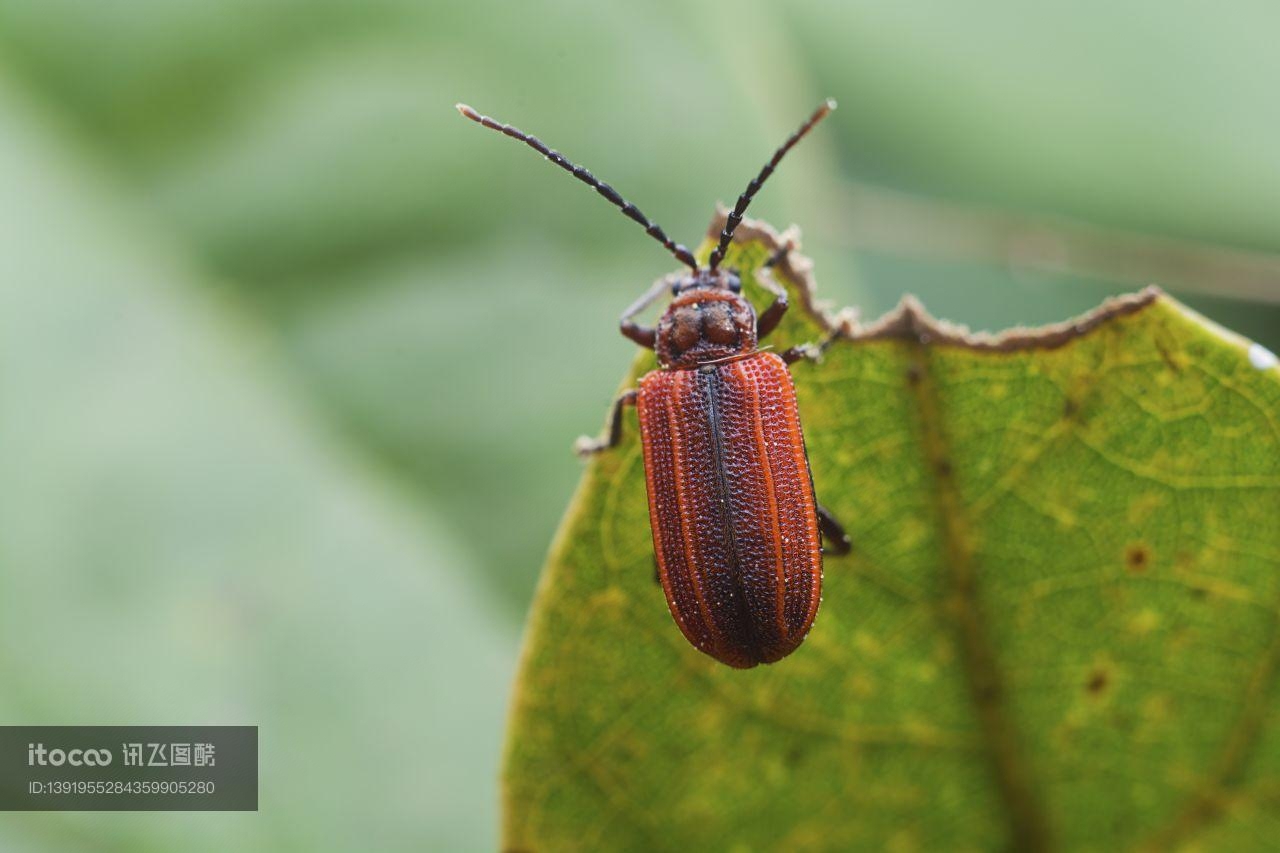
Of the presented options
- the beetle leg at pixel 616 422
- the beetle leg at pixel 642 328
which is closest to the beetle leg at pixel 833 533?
the beetle leg at pixel 616 422

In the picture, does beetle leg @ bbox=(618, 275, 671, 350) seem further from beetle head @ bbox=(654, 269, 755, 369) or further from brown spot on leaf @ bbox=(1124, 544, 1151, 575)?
brown spot on leaf @ bbox=(1124, 544, 1151, 575)

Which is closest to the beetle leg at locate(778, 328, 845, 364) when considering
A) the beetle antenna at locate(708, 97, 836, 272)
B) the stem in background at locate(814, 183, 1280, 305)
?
the beetle antenna at locate(708, 97, 836, 272)

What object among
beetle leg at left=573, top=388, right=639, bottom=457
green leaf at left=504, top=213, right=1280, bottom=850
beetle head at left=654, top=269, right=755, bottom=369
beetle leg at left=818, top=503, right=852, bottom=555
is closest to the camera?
green leaf at left=504, top=213, right=1280, bottom=850

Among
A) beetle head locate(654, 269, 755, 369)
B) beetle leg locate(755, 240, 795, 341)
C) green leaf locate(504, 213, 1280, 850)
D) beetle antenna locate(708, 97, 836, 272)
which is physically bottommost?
green leaf locate(504, 213, 1280, 850)

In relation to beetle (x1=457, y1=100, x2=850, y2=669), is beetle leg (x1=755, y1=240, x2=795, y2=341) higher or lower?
higher

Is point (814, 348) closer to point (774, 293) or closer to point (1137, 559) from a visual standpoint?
point (774, 293)

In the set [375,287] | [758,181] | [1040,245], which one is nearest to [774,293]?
[758,181]

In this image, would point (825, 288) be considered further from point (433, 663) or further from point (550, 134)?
point (433, 663)
